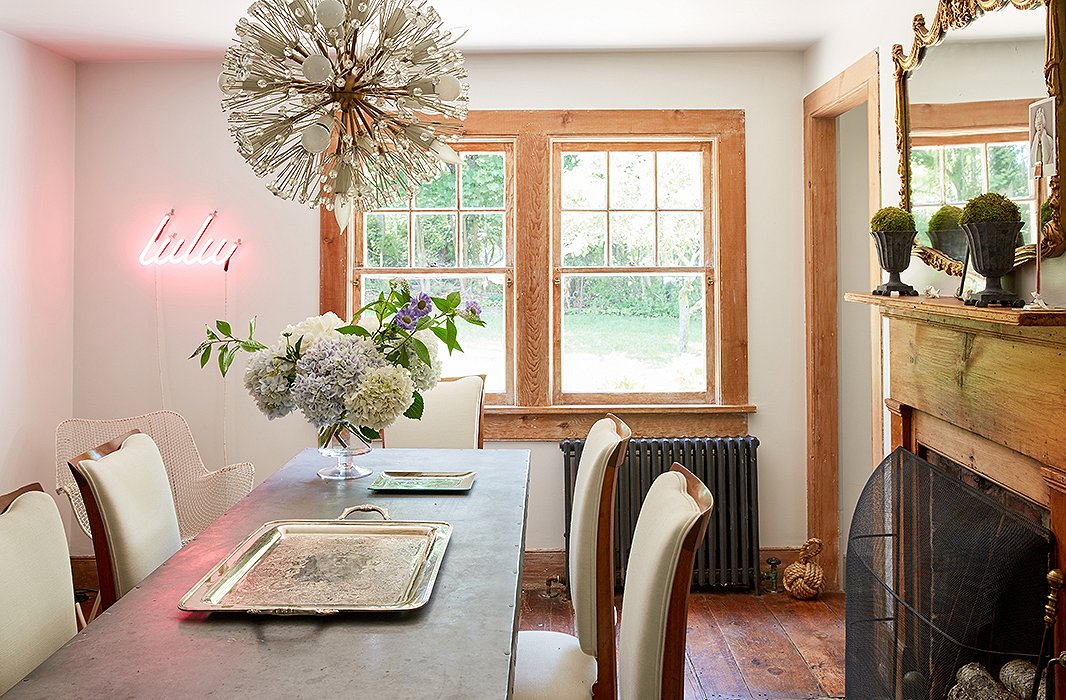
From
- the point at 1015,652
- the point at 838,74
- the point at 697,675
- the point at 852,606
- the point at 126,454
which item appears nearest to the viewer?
the point at 1015,652

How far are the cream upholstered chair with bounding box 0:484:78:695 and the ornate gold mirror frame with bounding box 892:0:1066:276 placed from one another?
7.48ft

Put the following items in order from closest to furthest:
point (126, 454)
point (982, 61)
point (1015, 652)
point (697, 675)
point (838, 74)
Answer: point (1015, 652) < point (126, 454) < point (982, 61) < point (697, 675) < point (838, 74)

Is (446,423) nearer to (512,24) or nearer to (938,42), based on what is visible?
(512,24)

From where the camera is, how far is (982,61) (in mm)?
2590

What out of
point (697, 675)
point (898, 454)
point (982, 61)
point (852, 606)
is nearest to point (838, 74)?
point (982, 61)

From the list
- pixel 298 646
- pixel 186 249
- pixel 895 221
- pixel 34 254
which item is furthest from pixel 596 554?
pixel 34 254

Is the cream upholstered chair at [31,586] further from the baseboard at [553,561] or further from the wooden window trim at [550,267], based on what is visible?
the baseboard at [553,561]

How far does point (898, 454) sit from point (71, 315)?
380cm

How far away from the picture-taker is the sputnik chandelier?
229cm

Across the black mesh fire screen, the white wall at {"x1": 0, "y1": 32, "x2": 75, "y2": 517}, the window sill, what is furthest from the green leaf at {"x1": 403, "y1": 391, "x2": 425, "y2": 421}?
the white wall at {"x1": 0, "y1": 32, "x2": 75, "y2": 517}

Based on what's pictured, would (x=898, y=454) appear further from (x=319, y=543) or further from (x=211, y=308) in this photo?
(x=211, y=308)

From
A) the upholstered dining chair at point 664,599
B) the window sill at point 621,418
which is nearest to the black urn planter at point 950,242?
the upholstered dining chair at point 664,599

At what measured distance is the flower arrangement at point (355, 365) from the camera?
2.43m

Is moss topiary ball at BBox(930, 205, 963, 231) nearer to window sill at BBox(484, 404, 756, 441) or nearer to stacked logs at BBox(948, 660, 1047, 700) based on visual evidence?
stacked logs at BBox(948, 660, 1047, 700)
